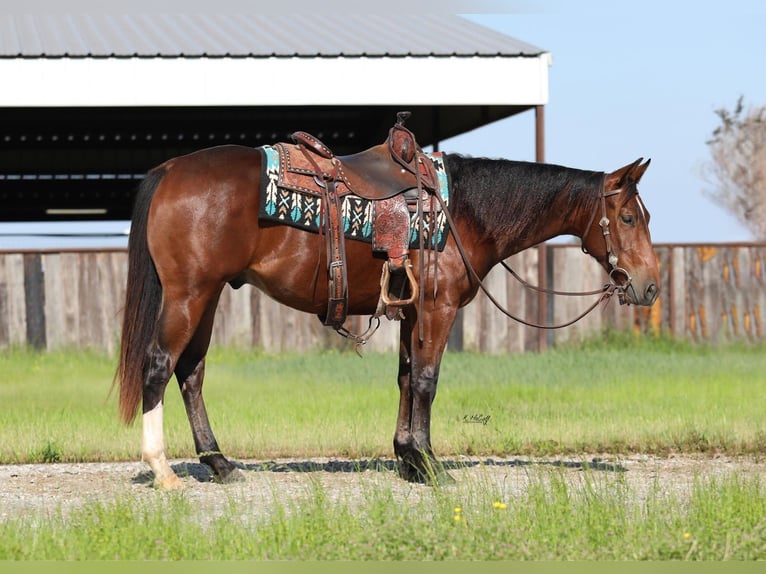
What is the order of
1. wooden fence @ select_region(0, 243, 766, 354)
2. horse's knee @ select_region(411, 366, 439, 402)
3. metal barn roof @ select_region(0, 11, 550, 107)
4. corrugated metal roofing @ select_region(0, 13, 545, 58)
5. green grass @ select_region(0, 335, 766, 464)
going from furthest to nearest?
wooden fence @ select_region(0, 243, 766, 354), corrugated metal roofing @ select_region(0, 13, 545, 58), metal barn roof @ select_region(0, 11, 550, 107), green grass @ select_region(0, 335, 766, 464), horse's knee @ select_region(411, 366, 439, 402)

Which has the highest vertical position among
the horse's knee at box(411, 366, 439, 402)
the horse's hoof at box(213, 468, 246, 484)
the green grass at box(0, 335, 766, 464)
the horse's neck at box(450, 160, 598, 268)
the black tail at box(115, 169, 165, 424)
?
the horse's neck at box(450, 160, 598, 268)

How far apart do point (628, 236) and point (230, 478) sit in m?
3.12

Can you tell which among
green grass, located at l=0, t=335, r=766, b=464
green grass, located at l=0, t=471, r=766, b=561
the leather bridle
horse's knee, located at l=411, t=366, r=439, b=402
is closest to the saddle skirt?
horse's knee, located at l=411, t=366, r=439, b=402

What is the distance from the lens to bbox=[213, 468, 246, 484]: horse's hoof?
7.86m

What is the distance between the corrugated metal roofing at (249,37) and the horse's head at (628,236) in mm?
9601

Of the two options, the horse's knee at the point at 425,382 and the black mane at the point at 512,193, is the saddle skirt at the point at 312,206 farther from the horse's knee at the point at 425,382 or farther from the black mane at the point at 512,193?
the horse's knee at the point at 425,382

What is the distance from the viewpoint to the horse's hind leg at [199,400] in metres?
7.89

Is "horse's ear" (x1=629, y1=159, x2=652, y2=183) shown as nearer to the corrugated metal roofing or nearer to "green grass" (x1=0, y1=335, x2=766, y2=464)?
"green grass" (x1=0, y1=335, x2=766, y2=464)

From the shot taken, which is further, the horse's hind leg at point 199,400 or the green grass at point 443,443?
the horse's hind leg at point 199,400

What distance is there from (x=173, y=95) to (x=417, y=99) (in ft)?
11.6

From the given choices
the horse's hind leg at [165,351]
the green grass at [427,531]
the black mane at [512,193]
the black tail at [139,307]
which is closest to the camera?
the green grass at [427,531]

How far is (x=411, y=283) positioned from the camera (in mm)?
7738

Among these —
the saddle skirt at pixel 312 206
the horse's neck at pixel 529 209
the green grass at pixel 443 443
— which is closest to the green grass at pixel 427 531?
the green grass at pixel 443 443

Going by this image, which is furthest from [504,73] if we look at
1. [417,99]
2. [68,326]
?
[68,326]
